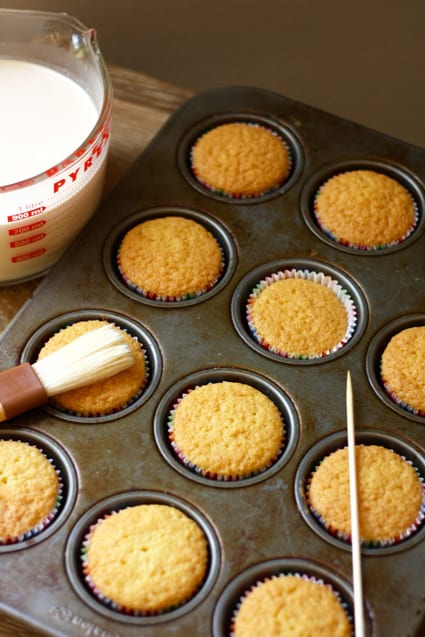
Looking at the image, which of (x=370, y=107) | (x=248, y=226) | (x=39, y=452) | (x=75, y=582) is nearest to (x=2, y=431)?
(x=39, y=452)

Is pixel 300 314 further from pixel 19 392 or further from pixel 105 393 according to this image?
pixel 19 392

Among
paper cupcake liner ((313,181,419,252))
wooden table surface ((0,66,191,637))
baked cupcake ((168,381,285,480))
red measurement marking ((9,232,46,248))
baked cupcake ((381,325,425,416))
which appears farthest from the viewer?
wooden table surface ((0,66,191,637))

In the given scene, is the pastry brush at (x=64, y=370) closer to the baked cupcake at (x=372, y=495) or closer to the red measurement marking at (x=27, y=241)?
the red measurement marking at (x=27, y=241)

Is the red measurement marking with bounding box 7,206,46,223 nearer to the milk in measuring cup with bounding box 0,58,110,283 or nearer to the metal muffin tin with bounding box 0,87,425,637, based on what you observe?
the milk in measuring cup with bounding box 0,58,110,283

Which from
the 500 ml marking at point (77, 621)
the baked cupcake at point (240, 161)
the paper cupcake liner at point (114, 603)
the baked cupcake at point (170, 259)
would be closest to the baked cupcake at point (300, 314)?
the baked cupcake at point (170, 259)

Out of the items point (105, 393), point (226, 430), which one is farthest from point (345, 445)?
point (105, 393)

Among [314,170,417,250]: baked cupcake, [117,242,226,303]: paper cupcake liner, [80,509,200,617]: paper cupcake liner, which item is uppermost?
[314,170,417,250]: baked cupcake

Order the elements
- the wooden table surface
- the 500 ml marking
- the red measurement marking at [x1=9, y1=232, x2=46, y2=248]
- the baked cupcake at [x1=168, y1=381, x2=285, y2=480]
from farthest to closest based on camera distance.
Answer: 1. the wooden table surface
2. the red measurement marking at [x1=9, y1=232, x2=46, y2=248]
3. the baked cupcake at [x1=168, y1=381, x2=285, y2=480]
4. the 500 ml marking

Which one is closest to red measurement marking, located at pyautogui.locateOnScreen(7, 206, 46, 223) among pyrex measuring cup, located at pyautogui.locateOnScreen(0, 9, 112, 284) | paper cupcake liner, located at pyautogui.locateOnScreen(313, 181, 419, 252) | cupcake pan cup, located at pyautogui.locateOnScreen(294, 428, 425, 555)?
pyrex measuring cup, located at pyautogui.locateOnScreen(0, 9, 112, 284)
